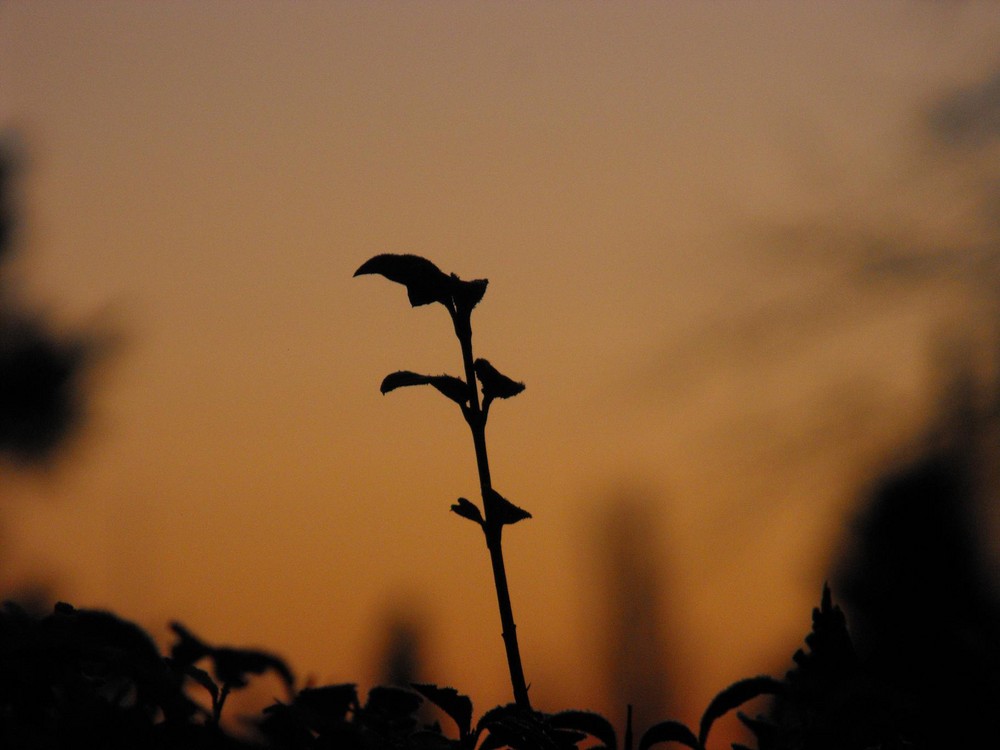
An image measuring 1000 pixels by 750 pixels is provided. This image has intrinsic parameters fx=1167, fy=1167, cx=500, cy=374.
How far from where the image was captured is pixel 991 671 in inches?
50.8

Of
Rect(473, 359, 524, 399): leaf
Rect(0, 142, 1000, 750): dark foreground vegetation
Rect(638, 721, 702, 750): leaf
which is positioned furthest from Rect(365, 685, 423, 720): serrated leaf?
Rect(473, 359, 524, 399): leaf

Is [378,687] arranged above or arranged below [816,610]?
below

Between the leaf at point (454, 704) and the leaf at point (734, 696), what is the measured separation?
284mm

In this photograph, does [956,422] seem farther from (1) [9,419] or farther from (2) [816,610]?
(1) [9,419]

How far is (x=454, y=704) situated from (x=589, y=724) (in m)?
0.17

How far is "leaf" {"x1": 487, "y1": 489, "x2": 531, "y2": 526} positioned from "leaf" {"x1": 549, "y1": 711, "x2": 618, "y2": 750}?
9.9 inches

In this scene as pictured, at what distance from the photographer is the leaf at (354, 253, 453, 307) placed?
161 centimetres

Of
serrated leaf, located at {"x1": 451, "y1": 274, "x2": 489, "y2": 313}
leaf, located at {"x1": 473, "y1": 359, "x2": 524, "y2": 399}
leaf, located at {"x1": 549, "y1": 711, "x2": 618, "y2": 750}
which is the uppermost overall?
serrated leaf, located at {"x1": 451, "y1": 274, "x2": 489, "y2": 313}

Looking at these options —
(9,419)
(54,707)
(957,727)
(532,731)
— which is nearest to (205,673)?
(54,707)

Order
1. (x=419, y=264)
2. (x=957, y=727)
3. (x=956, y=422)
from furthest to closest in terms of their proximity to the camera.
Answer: (x=956, y=422) → (x=419, y=264) → (x=957, y=727)

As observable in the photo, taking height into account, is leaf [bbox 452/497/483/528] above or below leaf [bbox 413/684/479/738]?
above

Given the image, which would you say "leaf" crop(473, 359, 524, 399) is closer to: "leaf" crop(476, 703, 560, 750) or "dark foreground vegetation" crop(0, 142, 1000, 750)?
"dark foreground vegetation" crop(0, 142, 1000, 750)

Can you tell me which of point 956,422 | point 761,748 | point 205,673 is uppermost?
point 956,422

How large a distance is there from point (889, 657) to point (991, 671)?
0.36ft
